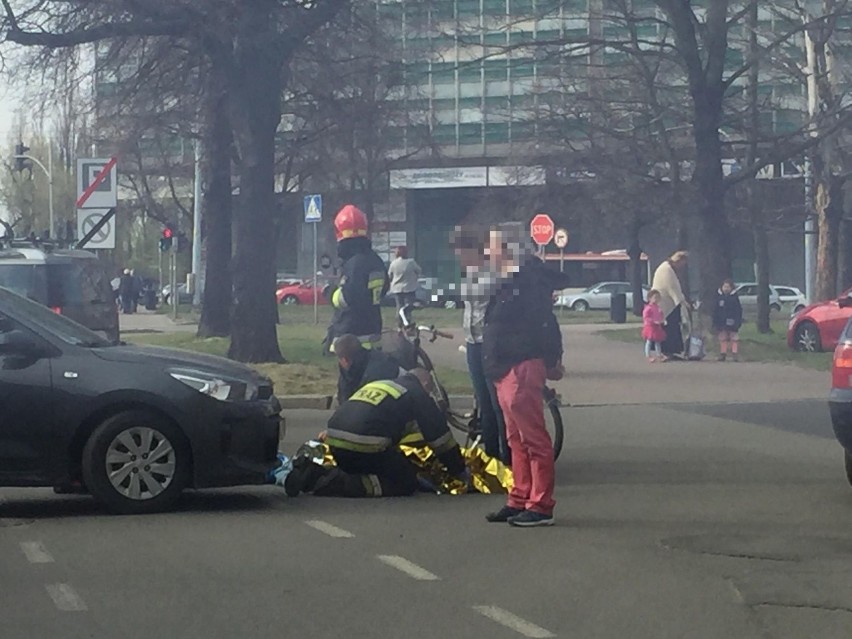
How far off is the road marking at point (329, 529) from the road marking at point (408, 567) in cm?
79

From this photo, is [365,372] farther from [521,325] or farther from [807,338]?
[807,338]

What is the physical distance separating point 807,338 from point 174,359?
21.0 metres

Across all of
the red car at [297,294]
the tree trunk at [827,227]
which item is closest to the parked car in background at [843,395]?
the tree trunk at [827,227]

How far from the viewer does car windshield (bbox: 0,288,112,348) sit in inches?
417

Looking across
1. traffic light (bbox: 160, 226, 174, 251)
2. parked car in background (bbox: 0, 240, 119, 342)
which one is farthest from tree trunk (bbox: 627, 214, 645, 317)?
parked car in background (bbox: 0, 240, 119, 342)

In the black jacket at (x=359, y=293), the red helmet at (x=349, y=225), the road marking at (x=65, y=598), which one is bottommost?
the road marking at (x=65, y=598)

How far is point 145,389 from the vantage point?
407 inches

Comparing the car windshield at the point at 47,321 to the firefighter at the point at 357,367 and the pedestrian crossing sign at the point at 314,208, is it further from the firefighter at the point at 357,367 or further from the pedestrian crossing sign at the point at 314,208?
the pedestrian crossing sign at the point at 314,208

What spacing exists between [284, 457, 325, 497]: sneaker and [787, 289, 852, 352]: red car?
19295 mm

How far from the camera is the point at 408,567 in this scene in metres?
8.57

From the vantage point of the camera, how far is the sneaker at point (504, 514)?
10037 millimetres

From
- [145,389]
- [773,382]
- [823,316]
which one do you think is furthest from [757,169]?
[145,389]

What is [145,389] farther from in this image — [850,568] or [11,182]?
[11,182]

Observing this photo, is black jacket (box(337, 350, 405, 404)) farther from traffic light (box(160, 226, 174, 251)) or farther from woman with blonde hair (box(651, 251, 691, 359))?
traffic light (box(160, 226, 174, 251))
